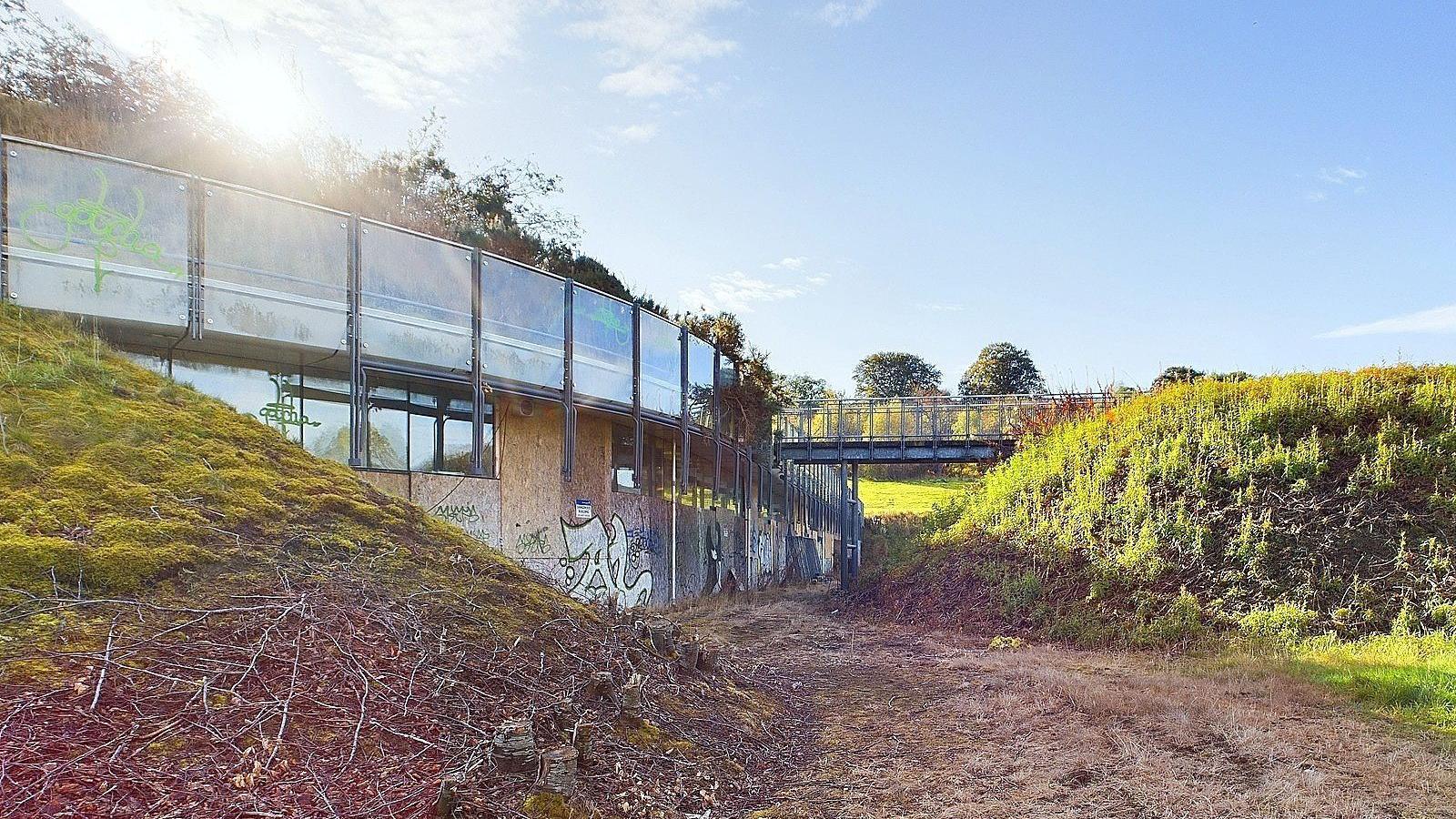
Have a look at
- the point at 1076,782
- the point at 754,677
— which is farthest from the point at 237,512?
the point at 1076,782

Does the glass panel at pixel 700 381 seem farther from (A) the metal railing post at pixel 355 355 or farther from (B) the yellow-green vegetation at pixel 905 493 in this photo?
(B) the yellow-green vegetation at pixel 905 493

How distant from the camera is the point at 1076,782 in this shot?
6.05 meters

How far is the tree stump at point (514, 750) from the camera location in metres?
4.50

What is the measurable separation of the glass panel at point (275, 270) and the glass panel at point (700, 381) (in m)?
8.47

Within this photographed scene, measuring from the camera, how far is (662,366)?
695 inches

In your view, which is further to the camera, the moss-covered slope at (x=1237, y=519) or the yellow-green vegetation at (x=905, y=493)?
the yellow-green vegetation at (x=905, y=493)

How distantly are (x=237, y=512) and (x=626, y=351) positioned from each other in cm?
1033

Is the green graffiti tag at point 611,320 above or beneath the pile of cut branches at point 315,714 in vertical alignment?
above

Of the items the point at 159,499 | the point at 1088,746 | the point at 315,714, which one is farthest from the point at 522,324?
the point at 1088,746

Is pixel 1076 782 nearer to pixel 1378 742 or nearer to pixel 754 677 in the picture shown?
pixel 1378 742

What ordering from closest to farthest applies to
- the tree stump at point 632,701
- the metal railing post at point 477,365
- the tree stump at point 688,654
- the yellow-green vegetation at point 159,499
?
1. the yellow-green vegetation at point 159,499
2. the tree stump at point 632,701
3. the tree stump at point 688,654
4. the metal railing post at point 477,365

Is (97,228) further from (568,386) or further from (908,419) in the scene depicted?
(908,419)

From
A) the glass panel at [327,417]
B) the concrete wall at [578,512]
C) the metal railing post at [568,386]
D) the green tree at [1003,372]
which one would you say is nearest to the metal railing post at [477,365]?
the concrete wall at [578,512]

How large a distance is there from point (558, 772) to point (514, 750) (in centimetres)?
27
